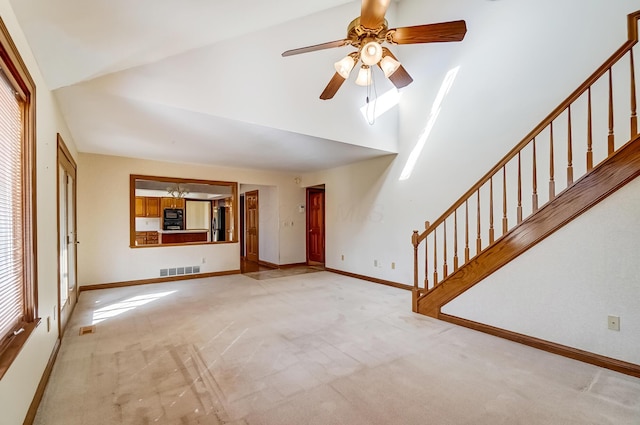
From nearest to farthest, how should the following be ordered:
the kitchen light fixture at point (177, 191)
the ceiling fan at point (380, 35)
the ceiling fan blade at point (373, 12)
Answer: the ceiling fan blade at point (373, 12) → the ceiling fan at point (380, 35) → the kitchen light fixture at point (177, 191)

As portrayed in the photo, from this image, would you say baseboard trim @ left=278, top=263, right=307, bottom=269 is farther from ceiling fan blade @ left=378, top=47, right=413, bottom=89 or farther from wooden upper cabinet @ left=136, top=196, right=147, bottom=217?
ceiling fan blade @ left=378, top=47, right=413, bottom=89

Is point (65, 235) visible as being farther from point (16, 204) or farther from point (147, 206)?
point (147, 206)

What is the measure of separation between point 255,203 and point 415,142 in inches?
182

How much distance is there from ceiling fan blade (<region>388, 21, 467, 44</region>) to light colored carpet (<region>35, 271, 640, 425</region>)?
8.45 feet

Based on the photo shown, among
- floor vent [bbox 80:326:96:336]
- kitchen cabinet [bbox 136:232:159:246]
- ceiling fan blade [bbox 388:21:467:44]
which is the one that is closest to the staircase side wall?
ceiling fan blade [bbox 388:21:467:44]

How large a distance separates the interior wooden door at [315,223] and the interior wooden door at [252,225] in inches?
57.0

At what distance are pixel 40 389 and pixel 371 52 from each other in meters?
3.36

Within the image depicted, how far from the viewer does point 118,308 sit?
12.8ft

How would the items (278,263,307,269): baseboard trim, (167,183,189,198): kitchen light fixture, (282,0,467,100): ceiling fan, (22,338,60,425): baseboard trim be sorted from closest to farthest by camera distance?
(22,338,60,425): baseboard trim < (282,0,467,100): ceiling fan < (167,183,189,198): kitchen light fixture < (278,263,307,269): baseboard trim

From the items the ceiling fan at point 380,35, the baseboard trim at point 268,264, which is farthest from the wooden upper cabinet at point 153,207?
the ceiling fan at point 380,35

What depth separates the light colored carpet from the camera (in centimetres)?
179

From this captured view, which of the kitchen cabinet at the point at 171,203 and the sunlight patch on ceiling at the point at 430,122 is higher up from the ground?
the sunlight patch on ceiling at the point at 430,122

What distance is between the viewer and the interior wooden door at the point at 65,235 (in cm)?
300

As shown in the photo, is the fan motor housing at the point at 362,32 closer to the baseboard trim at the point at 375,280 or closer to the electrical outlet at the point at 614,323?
the electrical outlet at the point at 614,323
